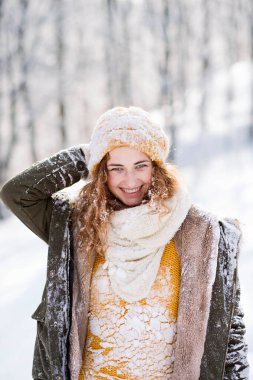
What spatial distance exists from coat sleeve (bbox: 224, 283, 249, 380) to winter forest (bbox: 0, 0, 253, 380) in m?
1.57

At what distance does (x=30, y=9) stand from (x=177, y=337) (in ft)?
35.5

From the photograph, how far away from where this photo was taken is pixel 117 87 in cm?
1683

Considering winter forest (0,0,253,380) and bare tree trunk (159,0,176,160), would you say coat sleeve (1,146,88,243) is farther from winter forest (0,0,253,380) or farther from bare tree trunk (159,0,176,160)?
bare tree trunk (159,0,176,160)

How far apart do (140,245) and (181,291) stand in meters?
0.26

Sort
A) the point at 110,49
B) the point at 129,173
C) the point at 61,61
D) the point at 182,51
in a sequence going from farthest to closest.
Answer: the point at 182,51
the point at 110,49
the point at 61,61
the point at 129,173

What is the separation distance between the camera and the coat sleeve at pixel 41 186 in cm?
202

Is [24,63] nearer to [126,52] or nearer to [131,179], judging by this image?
[126,52]

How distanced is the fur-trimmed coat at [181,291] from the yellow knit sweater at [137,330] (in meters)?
0.05

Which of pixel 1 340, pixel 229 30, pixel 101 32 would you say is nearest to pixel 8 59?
pixel 101 32

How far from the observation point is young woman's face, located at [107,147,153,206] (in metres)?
1.93

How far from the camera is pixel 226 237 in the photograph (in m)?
1.88

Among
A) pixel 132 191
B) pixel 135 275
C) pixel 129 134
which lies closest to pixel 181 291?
pixel 135 275

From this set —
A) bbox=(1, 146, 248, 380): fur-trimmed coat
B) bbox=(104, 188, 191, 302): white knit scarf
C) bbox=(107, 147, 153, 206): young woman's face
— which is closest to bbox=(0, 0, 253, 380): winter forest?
bbox=(1, 146, 248, 380): fur-trimmed coat

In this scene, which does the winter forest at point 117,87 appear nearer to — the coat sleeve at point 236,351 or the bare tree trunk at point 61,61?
the bare tree trunk at point 61,61
